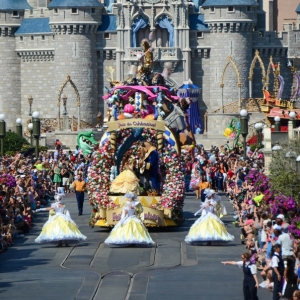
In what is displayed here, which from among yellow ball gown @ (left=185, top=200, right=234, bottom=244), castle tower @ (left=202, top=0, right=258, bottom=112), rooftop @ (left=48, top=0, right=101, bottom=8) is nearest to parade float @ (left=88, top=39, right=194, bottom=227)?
yellow ball gown @ (left=185, top=200, right=234, bottom=244)

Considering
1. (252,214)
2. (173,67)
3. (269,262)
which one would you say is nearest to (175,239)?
(252,214)

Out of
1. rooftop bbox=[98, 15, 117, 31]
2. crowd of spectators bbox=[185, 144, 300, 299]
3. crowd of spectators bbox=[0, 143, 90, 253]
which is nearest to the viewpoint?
crowd of spectators bbox=[185, 144, 300, 299]

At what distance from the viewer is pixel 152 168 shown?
36.5 metres

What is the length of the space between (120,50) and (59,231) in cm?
4624

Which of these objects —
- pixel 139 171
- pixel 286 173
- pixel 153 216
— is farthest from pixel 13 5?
pixel 153 216

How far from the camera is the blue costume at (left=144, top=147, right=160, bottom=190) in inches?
1427

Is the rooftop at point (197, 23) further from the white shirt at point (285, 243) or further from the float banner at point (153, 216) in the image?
the white shirt at point (285, 243)

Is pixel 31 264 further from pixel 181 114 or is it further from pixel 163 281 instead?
pixel 181 114

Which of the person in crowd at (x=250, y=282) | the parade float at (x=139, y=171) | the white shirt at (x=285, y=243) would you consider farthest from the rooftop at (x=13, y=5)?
the person in crowd at (x=250, y=282)

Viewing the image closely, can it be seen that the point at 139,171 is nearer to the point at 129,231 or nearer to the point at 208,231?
the point at 208,231

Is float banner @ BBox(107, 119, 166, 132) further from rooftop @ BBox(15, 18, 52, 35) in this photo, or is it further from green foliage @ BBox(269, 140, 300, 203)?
rooftop @ BBox(15, 18, 52, 35)

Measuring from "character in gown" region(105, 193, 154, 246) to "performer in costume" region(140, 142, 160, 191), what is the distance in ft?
13.2

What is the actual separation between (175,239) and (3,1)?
47.8 metres

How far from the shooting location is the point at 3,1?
8044cm
